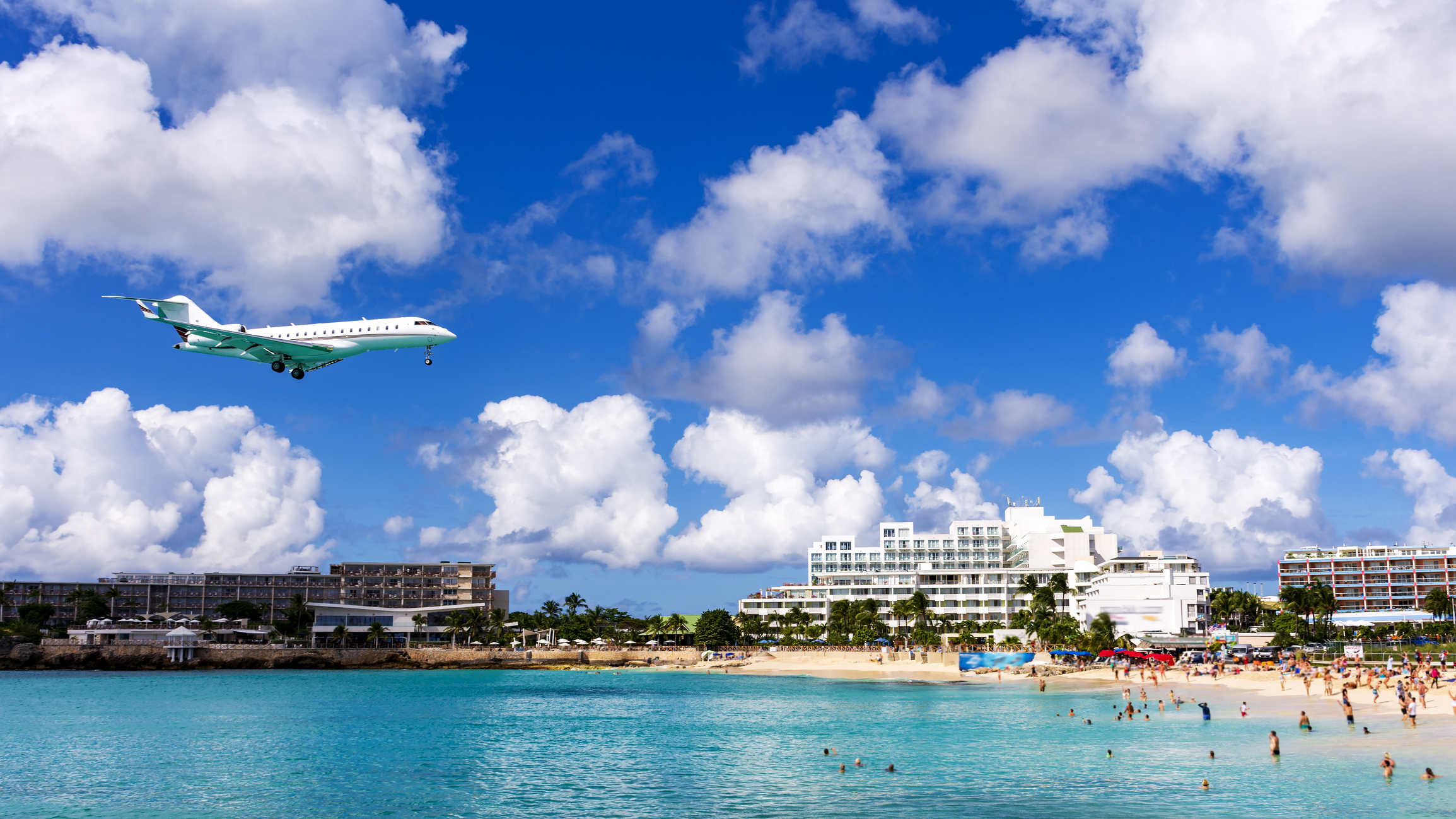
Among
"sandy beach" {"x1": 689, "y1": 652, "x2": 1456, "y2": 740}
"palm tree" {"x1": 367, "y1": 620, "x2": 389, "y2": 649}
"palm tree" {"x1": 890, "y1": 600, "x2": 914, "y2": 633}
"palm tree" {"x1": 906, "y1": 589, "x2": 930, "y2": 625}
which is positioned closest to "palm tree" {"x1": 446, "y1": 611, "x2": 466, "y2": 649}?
"palm tree" {"x1": 367, "y1": 620, "x2": 389, "y2": 649}

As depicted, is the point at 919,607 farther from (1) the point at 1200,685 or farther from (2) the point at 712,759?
(2) the point at 712,759

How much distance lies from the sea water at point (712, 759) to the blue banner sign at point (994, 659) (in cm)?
2502

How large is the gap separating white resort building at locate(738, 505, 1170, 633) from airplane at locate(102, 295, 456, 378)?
11843 centimetres

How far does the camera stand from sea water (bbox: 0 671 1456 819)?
40.4 meters

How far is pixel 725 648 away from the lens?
560 ft

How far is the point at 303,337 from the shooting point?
62.8 m

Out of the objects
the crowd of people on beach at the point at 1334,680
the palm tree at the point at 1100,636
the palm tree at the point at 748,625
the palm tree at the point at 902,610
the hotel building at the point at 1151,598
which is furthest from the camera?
the palm tree at the point at 748,625

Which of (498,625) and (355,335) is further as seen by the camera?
(498,625)

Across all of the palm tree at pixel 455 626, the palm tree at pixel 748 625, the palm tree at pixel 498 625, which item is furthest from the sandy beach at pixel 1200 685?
the palm tree at pixel 455 626

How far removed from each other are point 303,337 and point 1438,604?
578 feet

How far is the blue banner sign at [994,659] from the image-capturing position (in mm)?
120562

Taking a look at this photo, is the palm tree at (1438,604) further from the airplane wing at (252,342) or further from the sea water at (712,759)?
the airplane wing at (252,342)

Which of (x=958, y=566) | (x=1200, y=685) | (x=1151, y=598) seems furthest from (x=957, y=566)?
(x=1200, y=685)

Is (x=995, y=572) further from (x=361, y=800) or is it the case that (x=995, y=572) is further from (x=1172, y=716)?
(x=361, y=800)
